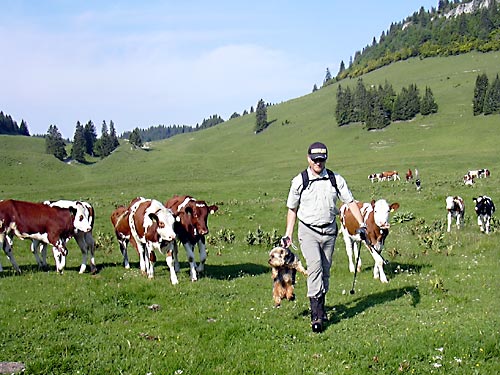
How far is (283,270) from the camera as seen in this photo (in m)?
9.34

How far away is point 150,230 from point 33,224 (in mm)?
3837

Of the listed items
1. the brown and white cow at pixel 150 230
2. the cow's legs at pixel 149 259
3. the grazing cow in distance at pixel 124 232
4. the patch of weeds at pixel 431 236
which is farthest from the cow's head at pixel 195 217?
the patch of weeds at pixel 431 236

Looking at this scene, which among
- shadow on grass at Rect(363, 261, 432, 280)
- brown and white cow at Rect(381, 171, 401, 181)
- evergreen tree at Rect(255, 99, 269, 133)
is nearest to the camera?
shadow on grass at Rect(363, 261, 432, 280)

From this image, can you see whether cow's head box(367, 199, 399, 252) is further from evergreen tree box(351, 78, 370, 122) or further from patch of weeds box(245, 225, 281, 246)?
evergreen tree box(351, 78, 370, 122)

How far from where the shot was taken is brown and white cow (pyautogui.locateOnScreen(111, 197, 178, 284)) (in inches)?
520

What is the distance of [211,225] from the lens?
1107 inches

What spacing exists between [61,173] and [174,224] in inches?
3278

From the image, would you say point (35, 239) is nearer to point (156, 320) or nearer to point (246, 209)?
point (156, 320)

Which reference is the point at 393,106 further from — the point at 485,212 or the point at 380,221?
the point at 380,221

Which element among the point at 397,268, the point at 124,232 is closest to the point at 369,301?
the point at 397,268

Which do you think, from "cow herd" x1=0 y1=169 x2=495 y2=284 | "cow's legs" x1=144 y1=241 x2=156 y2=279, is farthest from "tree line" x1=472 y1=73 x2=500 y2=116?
"cow's legs" x1=144 y1=241 x2=156 y2=279

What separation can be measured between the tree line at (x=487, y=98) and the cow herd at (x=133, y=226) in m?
108

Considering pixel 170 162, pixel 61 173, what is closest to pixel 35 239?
pixel 61 173

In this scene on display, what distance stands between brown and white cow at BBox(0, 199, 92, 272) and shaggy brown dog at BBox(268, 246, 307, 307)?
25.5 feet
